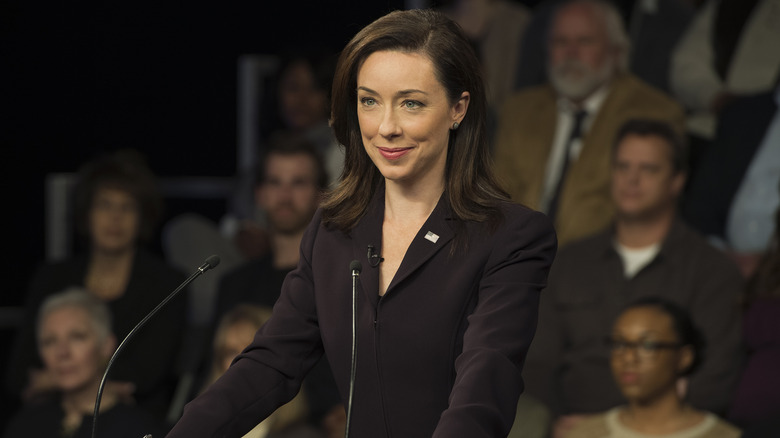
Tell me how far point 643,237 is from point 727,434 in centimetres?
79

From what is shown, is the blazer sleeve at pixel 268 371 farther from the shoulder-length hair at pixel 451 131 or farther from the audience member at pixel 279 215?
the audience member at pixel 279 215

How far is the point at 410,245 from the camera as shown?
1.86 meters

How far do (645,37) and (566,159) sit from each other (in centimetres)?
71

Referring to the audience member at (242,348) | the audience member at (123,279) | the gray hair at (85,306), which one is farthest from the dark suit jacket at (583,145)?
the gray hair at (85,306)

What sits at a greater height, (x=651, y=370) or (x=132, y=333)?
(x=132, y=333)

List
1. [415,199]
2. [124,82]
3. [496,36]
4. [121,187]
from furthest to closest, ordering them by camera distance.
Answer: [124,82] < [496,36] < [121,187] < [415,199]

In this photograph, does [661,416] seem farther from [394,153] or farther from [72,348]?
[394,153]

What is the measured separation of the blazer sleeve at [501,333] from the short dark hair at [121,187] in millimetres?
3314

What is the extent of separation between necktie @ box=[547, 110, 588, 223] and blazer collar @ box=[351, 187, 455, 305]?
2781 mm

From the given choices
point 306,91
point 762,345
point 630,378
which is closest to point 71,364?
point 306,91

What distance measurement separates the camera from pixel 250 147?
19.2ft

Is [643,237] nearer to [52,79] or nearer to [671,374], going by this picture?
[671,374]

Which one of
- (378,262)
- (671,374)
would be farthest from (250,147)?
(378,262)

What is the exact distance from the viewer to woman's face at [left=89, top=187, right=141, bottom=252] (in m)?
4.88
